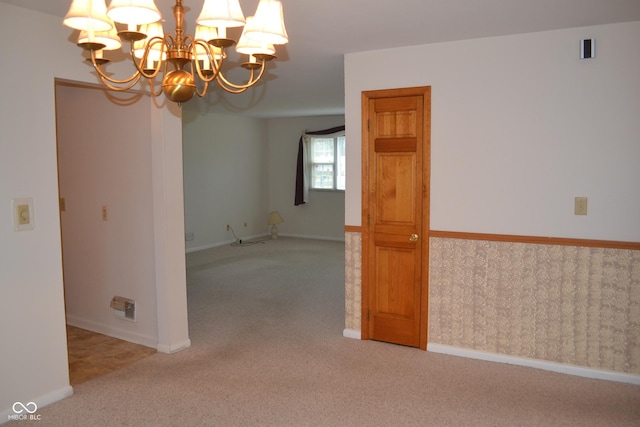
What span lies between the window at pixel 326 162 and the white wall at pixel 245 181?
0.19 metres

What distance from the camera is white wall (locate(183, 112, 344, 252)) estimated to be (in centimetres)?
824

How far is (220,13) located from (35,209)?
6.22 ft

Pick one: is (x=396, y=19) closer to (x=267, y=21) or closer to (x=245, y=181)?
(x=267, y=21)

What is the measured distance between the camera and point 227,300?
5328 mm

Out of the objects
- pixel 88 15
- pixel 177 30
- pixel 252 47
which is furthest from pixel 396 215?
pixel 88 15

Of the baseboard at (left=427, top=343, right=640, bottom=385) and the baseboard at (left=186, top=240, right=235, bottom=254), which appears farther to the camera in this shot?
the baseboard at (left=186, top=240, right=235, bottom=254)

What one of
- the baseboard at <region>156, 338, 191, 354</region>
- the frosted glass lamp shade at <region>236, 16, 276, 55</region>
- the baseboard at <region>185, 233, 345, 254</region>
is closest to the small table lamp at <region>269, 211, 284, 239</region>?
the baseboard at <region>185, 233, 345, 254</region>

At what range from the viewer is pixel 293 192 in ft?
31.8

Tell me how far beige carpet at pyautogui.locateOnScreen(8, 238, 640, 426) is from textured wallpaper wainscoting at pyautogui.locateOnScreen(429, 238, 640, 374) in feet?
0.58

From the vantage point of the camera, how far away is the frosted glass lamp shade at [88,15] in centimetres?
172

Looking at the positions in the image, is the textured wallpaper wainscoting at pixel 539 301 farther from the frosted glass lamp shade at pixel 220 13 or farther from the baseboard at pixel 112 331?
the frosted glass lamp shade at pixel 220 13

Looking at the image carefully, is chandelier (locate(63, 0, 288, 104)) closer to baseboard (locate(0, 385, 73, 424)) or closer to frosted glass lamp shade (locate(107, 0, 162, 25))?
frosted glass lamp shade (locate(107, 0, 162, 25))

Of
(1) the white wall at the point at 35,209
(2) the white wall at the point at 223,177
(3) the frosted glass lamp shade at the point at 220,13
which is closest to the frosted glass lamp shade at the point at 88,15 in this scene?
(3) the frosted glass lamp shade at the point at 220,13

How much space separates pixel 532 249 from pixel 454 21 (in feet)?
5.29
